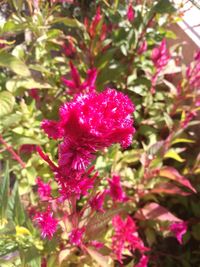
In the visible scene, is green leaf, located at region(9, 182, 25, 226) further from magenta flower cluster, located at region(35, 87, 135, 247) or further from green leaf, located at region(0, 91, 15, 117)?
green leaf, located at region(0, 91, 15, 117)

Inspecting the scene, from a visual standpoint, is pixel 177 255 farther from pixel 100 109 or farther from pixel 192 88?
pixel 100 109

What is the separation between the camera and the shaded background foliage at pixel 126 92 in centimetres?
145

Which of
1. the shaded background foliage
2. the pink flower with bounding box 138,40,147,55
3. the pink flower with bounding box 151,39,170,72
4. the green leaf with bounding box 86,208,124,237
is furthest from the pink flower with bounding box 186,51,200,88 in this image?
the green leaf with bounding box 86,208,124,237

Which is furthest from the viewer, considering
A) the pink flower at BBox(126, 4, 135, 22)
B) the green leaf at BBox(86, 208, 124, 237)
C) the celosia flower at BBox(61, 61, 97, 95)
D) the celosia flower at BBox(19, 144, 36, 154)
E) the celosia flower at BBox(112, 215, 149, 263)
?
the pink flower at BBox(126, 4, 135, 22)

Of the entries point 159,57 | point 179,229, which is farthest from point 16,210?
point 159,57

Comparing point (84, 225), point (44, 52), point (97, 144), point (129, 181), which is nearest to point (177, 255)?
point (129, 181)

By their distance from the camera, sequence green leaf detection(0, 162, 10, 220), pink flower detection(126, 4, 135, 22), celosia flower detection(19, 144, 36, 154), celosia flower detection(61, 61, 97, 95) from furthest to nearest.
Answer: pink flower detection(126, 4, 135, 22) < celosia flower detection(19, 144, 36, 154) < celosia flower detection(61, 61, 97, 95) < green leaf detection(0, 162, 10, 220)

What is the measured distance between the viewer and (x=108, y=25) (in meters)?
2.07

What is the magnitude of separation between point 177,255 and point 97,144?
1.44 metres

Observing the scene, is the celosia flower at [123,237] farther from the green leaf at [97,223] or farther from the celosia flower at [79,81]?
the celosia flower at [79,81]

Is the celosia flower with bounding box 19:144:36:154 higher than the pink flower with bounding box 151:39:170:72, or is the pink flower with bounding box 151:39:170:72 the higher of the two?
the pink flower with bounding box 151:39:170:72

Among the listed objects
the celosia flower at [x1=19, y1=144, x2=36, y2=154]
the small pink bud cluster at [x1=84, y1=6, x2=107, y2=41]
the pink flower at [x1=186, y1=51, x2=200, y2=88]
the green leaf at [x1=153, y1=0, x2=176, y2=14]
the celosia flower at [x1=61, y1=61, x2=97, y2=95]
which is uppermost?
the small pink bud cluster at [x1=84, y1=6, x2=107, y2=41]

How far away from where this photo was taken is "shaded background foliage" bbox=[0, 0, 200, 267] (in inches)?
57.0

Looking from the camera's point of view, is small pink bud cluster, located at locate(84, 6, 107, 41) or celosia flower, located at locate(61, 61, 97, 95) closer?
celosia flower, located at locate(61, 61, 97, 95)
